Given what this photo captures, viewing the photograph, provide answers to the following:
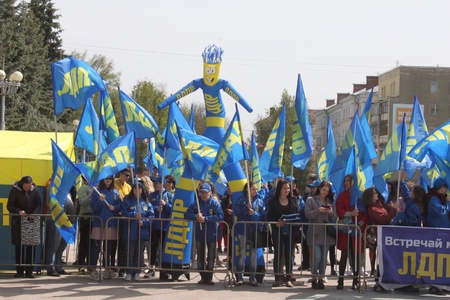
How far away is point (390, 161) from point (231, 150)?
8.76 ft

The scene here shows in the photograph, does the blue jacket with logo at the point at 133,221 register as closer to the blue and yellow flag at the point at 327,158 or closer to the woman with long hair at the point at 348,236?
the woman with long hair at the point at 348,236

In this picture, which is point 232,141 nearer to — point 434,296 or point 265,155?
point 434,296

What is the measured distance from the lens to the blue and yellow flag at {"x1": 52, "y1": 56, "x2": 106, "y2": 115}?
1398 cm

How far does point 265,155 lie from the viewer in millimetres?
18812

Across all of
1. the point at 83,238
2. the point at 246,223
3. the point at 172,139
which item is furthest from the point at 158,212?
the point at 246,223

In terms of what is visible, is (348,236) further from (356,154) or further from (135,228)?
(135,228)

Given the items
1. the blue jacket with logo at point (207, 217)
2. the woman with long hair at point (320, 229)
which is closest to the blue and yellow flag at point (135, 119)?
the blue jacket with logo at point (207, 217)

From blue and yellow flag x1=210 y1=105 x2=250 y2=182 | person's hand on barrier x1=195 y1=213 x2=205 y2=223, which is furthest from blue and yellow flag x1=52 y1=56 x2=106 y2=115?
person's hand on barrier x1=195 y1=213 x2=205 y2=223

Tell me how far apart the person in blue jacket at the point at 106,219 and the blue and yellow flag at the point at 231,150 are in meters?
1.70

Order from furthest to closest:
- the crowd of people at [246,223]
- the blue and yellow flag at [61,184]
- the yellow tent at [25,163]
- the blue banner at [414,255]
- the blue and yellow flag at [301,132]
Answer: the blue and yellow flag at [301,132]
the yellow tent at [25,163]
the crowd of people at [246,223]
the blue and yellow flag at [61,184]
the blue banner at [414,255]

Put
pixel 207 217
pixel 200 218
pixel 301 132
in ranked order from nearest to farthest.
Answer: pixel 200 218 → pixel 207 217 → pixel 301 132

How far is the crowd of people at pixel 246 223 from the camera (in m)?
13.1

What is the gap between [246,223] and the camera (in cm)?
1338

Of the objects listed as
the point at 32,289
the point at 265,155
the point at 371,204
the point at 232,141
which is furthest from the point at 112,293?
the point at 265,155
